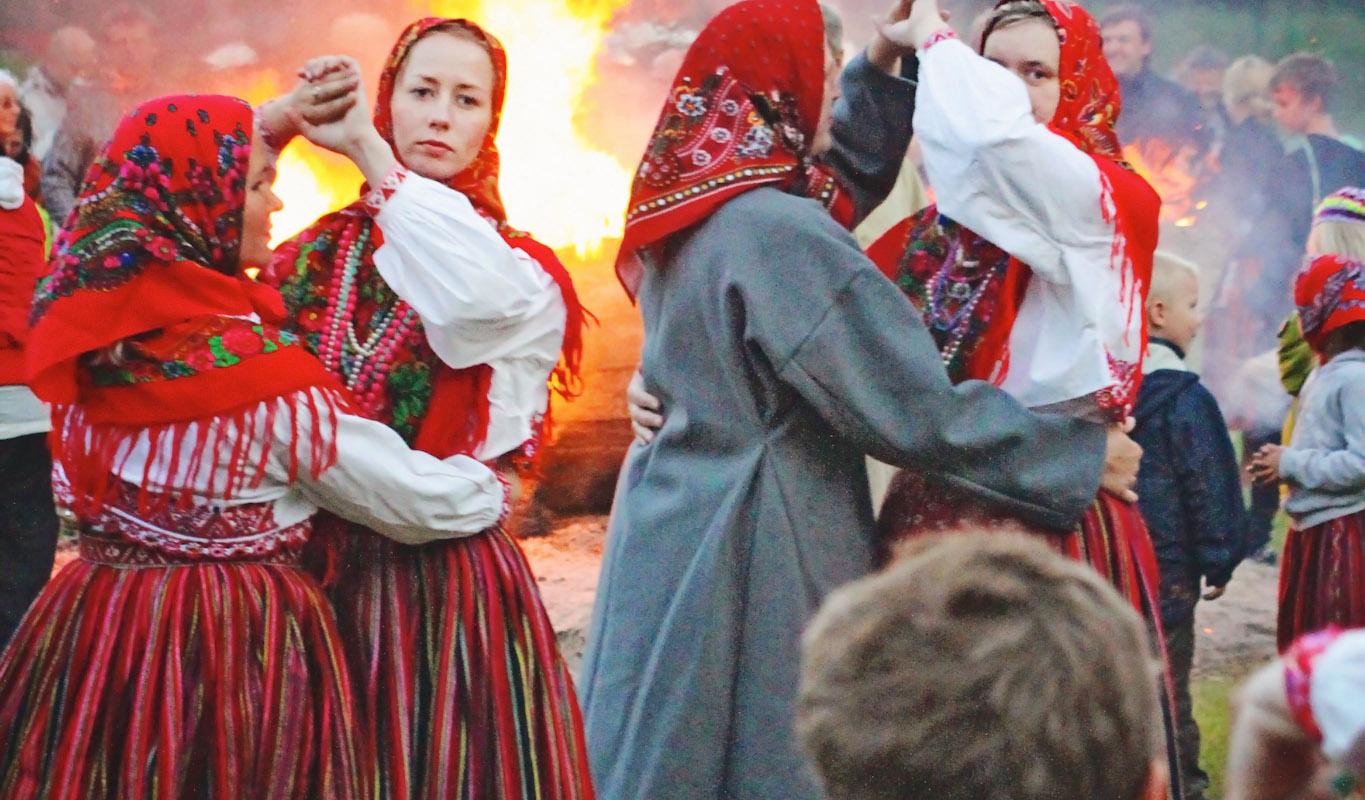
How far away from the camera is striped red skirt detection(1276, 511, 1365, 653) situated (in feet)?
14.7

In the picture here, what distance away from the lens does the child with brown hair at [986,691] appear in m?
1.24

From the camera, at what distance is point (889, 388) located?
238 cm

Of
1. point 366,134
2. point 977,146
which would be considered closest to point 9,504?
point 366,134

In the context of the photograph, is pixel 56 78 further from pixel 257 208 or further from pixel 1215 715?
pixel 1215 715

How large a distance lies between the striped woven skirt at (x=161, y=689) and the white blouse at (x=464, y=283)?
50 cm

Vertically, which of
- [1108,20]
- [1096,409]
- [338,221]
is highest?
[1108,20]

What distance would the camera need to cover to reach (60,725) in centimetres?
221

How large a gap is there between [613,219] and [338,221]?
4060 mm

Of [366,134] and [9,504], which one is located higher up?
[366,134]

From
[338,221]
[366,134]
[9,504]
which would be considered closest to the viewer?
[366,134]

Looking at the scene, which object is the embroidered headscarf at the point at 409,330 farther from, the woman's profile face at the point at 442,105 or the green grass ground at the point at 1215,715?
the green grass ground at the point at 1215,715

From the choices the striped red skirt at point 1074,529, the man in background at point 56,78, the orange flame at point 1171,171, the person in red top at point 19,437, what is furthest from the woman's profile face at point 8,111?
the orange flame at point 1171,171

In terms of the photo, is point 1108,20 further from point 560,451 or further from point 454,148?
point 454,148

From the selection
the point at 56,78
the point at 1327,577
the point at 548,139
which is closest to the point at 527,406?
the point at 1327,577
